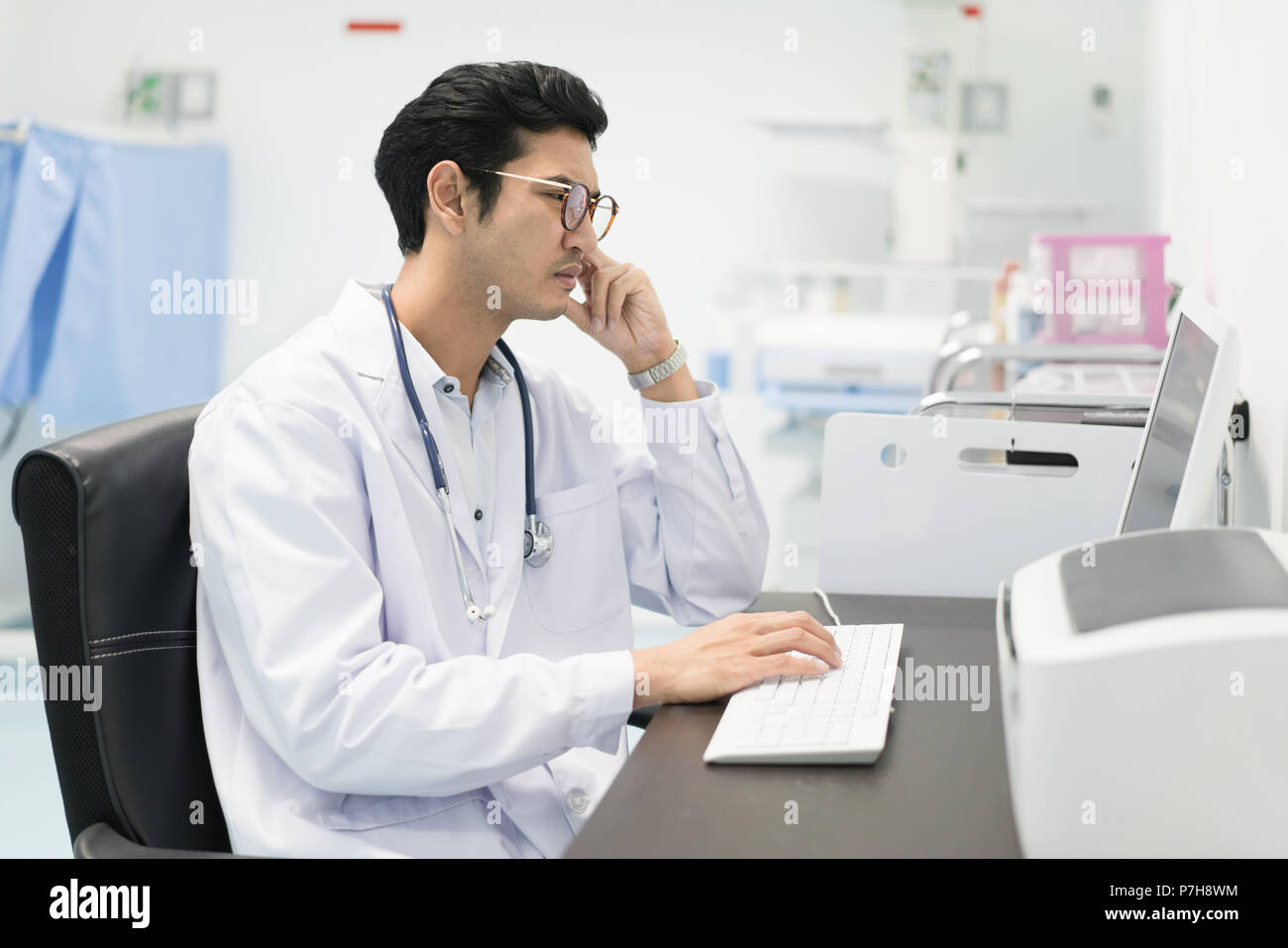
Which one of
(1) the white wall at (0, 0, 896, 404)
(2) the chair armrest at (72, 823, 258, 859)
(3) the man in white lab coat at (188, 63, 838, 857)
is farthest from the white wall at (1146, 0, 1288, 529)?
(1) the white wall at (0, 0, 896, 404)

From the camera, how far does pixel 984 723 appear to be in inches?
38.9

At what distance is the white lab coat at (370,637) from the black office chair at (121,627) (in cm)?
3

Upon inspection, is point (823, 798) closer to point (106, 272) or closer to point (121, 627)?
point (121, 627)

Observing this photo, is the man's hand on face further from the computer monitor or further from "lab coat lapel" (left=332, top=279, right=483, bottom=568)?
the computer monitor

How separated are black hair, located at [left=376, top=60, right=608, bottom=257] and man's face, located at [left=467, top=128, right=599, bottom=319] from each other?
0.01 m

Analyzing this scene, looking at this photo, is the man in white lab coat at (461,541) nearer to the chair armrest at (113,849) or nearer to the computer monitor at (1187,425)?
the chair armrest at (113,849)

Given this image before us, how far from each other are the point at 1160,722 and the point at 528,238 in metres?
0.80

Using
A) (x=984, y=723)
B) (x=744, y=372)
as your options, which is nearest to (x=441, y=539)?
(x=984, y=723)

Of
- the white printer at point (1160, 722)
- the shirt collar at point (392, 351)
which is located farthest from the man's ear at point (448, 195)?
the white printer at point (1160, 722)

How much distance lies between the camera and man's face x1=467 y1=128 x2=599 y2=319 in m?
1.23

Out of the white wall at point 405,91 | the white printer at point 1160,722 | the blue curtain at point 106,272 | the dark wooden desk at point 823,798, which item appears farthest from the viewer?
the white wall at point 405,91

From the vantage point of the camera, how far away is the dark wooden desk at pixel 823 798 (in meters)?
0.75

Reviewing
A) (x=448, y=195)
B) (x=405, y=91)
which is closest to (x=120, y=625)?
(x=448, y=195)
